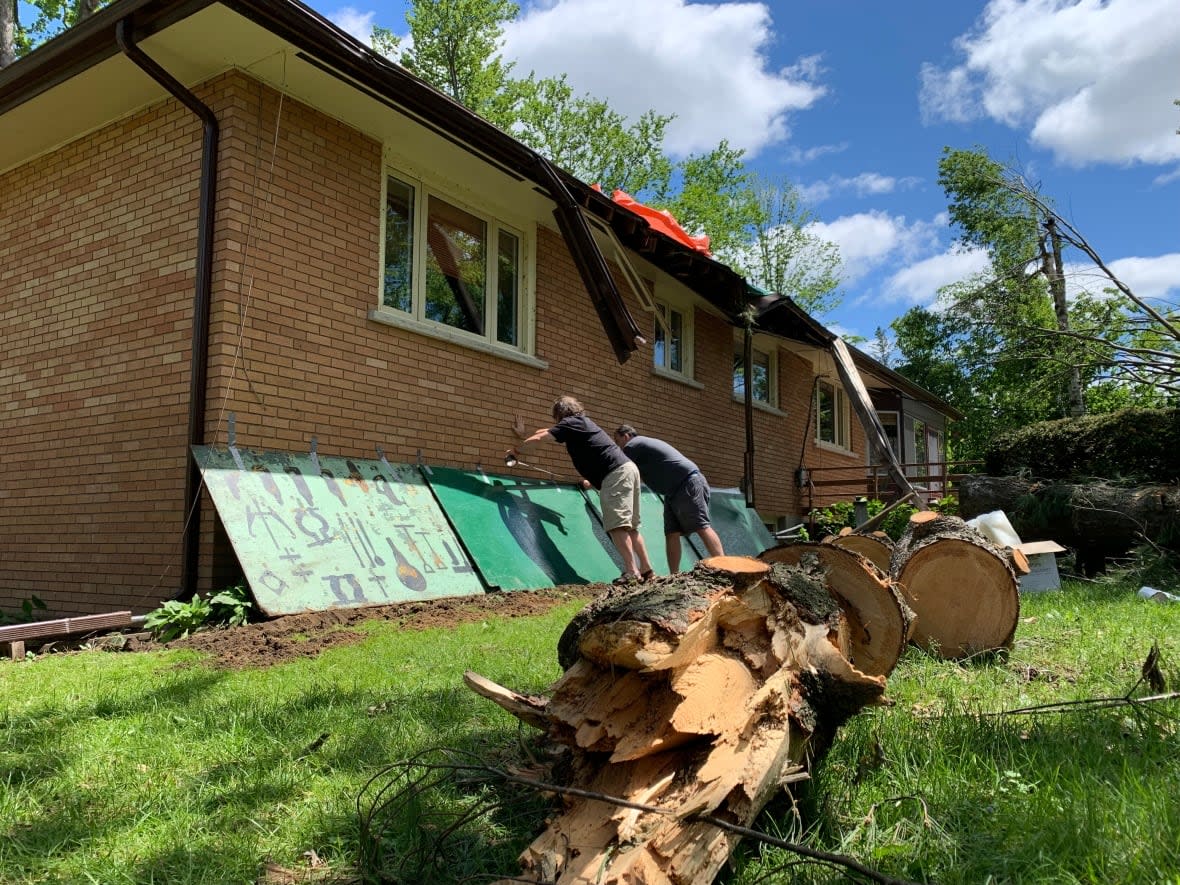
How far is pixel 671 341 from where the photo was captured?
11.3 metres

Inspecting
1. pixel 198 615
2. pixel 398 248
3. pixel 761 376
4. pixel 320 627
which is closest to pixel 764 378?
pixel 761 376

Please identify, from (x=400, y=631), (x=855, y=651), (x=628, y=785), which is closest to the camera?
(x=628, y=785)

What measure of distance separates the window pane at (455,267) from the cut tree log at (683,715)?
225 inches

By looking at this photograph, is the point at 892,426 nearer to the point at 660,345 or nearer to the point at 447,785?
the point at 660,345

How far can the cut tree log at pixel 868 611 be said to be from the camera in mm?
2805

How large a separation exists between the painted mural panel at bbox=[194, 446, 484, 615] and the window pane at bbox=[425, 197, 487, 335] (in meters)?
1.92

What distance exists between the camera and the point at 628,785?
1.87 m

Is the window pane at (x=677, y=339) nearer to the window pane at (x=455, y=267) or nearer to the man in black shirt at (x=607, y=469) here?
the window pane at (x=455, y=267)

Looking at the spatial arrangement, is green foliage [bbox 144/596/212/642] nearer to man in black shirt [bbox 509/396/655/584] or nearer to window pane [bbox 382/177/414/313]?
man in black shirt [bbox 509/396/655/584]

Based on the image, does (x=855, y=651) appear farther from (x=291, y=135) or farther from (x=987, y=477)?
(x=987, y=477)

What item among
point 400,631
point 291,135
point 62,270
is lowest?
point 400,631

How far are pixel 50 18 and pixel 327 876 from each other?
861 inches

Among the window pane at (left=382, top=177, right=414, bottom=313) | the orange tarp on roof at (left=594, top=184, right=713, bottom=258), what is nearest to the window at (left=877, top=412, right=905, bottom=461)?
the orange tarp on roof at (left=594, top=184, right=713, bottom=258)

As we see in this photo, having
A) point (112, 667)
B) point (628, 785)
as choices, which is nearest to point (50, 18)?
point (112, 667)
